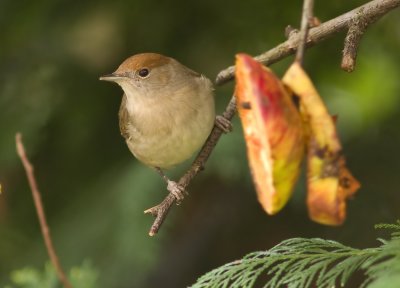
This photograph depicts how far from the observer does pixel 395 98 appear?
12.7 feet

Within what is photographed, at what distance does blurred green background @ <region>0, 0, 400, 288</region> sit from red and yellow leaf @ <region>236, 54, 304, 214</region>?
2253mm

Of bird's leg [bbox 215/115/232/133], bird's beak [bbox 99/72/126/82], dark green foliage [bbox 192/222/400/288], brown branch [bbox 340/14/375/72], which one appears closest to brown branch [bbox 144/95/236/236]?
bird's leg [bbox 215/115/232/133]

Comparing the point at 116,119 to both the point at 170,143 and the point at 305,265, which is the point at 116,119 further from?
the point at 305,265

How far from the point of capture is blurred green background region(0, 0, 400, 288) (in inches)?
151

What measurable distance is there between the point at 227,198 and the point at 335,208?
3.32 metres

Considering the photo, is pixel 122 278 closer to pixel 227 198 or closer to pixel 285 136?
pixel 227 198

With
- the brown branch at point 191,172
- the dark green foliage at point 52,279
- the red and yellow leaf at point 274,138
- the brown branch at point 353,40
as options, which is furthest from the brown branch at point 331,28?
the dark green foliage at point 52,279

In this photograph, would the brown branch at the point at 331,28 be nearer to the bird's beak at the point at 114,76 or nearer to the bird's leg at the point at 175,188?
the bird's leg at the point at 175,188

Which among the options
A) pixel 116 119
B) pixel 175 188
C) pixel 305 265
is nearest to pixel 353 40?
pixel 305 265

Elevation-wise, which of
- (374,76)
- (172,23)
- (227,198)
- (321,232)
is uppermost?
(172,23)

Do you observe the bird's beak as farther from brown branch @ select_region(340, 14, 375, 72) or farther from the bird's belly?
brown branch @ select_region(340, 14, 375, 72)

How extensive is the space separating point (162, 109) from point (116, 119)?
59 cm

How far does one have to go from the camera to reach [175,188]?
3049 mm

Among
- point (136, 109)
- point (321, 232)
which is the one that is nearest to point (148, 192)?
point (136, 109)
